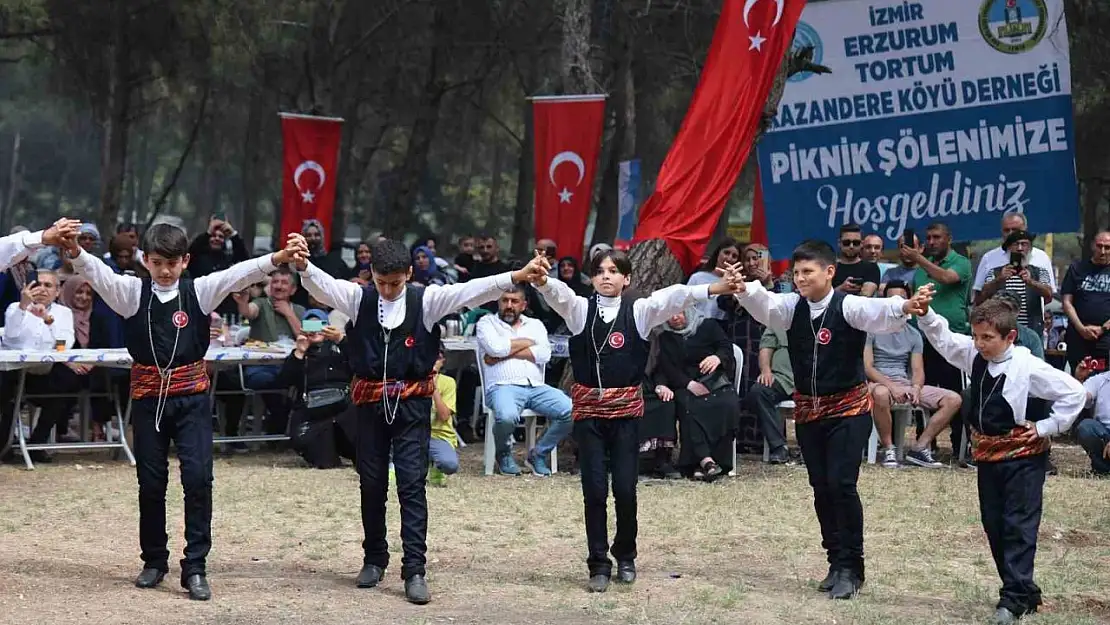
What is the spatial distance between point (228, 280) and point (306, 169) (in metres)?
12.6

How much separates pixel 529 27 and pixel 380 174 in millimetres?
13340

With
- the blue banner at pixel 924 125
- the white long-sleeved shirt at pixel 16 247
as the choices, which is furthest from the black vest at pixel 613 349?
the blue banner at pixel 924 125

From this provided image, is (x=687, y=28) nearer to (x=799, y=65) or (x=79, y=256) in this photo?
(x=799, y=65)

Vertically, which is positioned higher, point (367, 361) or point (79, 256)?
point (79, 256)

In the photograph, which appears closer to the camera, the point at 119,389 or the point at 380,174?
the point at 119,389

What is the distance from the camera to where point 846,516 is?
7.22 meters

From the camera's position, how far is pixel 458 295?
7203 mm

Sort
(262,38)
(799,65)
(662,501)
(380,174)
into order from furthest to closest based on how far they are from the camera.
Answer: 1. (380,174)
2. (262,38)
3. (799,65)
4. (662,501)

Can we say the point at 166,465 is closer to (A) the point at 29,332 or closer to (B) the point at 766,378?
(A) the point at 29,332

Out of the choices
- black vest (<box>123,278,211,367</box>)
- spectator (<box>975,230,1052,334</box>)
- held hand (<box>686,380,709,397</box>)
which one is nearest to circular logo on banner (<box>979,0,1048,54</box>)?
spectator (<box>975,230,1052,334</box>)

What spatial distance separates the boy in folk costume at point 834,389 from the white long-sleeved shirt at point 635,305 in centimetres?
29

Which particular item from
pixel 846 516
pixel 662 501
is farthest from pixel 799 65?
pixel 846 516

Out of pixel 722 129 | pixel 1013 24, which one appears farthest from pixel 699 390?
pixel 1013 24

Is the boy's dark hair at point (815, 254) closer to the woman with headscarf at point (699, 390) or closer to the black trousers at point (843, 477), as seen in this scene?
the black trousers at point (843, 477)
